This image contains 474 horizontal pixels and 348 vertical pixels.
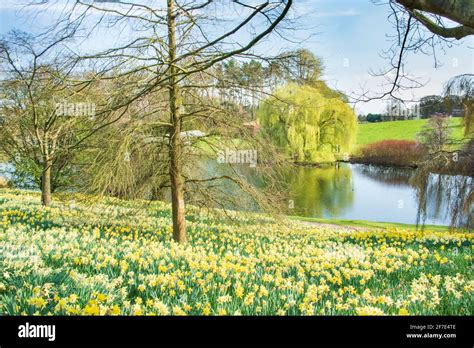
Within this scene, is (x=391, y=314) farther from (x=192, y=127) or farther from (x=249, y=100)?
(x=192, y=127)

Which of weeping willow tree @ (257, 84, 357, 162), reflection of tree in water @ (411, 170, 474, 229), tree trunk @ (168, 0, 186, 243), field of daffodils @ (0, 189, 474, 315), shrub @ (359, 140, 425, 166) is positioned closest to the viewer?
field of daffodils @ (0, 189, 474, 315)

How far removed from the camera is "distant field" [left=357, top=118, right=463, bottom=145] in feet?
19.5

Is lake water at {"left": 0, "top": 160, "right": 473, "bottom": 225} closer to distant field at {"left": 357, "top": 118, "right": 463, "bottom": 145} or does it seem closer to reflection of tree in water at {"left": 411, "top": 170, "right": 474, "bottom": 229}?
reflection of tree in water at {"left": 411, "top": 170, "right": 474, "bottom": 229}

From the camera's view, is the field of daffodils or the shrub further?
the shrub

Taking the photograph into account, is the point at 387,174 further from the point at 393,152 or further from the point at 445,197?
the point at 445,197

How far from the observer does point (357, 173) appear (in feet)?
23.7

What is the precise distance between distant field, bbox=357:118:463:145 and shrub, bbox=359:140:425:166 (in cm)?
14

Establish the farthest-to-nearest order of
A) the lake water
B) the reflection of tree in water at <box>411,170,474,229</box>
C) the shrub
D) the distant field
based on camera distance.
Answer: the shrub, the lake water, the reflection of tree in water at <box>411,170,474,229</box>, the distant field

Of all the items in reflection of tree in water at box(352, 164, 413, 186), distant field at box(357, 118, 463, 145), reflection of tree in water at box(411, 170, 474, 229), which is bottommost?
reflection of tree in water at box(411, 170, 474, 229)

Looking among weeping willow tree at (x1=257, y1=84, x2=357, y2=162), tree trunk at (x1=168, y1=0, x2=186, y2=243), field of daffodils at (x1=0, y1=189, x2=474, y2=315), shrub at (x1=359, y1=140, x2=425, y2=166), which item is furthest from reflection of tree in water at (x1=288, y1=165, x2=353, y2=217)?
field of daffodils at (x1=0, y1=189, x2=474, y2=315)

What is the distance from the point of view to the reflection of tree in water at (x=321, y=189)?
23.4 ft

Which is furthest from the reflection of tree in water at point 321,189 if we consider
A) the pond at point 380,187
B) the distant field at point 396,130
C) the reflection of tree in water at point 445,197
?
the reflection of tree in water at point 445,197

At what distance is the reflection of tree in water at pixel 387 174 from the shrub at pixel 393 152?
0.35ft

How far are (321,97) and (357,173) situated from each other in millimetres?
2659
